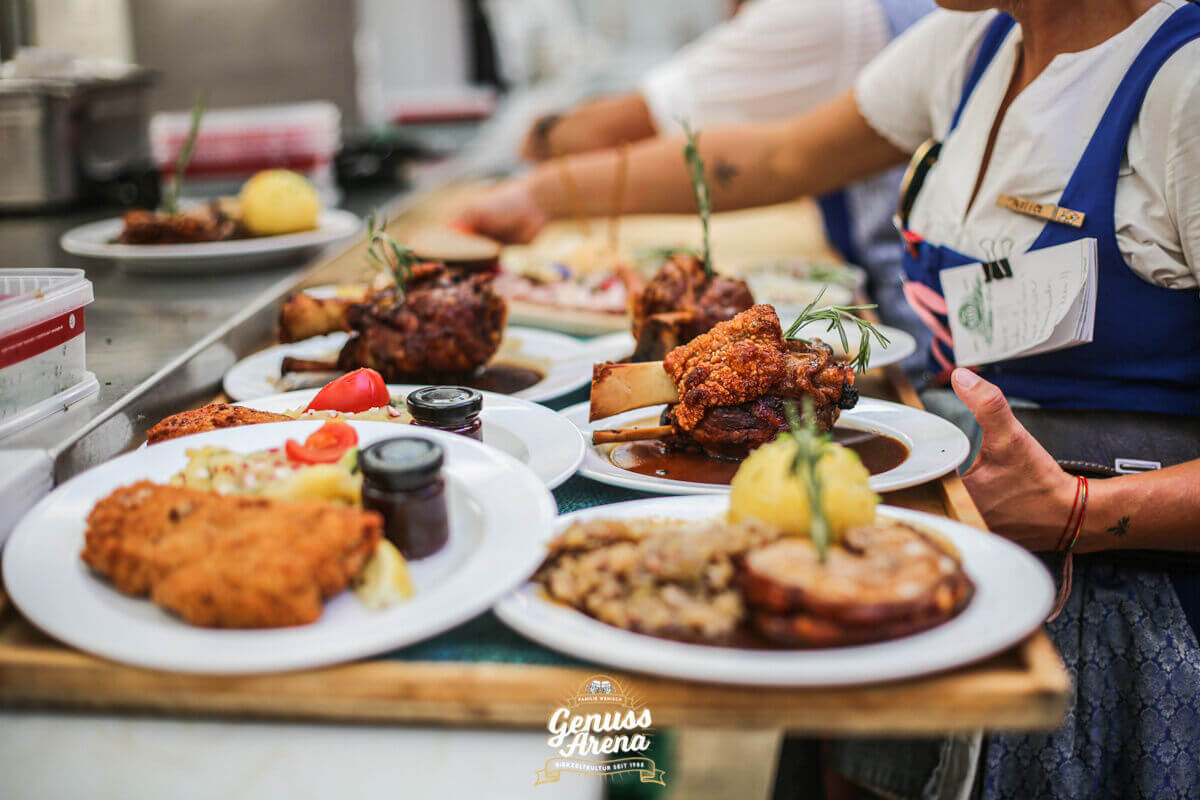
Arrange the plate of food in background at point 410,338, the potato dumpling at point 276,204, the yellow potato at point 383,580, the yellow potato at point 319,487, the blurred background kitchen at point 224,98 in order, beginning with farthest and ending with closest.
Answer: the blurred background kitchen at point 224,98, the potato dumpling at point 276,204, the plate of food in background at point 410,338, the yellow potato at point 319,487, the yellow potato at point 383,580

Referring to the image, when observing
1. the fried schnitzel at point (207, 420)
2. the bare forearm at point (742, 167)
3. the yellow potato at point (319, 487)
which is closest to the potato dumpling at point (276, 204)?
the bare forearm at point (742, 167)

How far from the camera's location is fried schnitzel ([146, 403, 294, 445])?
129 centimetres

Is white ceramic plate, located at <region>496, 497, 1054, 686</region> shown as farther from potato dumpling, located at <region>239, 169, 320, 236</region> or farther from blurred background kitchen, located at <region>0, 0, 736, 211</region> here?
blurred background kitchen, located at <region>0, 0, 736, 211</region>

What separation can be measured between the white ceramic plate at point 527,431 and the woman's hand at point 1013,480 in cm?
61

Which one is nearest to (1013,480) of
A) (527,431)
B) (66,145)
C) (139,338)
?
(527,431)

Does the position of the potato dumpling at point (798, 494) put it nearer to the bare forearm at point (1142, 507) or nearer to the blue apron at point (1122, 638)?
the bare forearm at point (1142, 507)

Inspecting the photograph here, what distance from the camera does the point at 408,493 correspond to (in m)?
1.01

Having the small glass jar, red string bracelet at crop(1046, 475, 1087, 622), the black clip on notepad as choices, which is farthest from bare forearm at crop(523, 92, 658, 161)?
red string bracelet at crop(1046, 475, 1087, 622)

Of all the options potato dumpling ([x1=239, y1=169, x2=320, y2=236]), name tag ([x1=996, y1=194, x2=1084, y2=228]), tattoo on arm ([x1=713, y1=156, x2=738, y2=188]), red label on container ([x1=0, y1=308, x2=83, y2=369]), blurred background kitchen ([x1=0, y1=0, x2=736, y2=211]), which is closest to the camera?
red label on container ([x1=0, y1=308, x2=83, y2=369])

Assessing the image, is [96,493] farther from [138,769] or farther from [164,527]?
[138,769]

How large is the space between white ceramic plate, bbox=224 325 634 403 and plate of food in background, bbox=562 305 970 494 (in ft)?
0.78

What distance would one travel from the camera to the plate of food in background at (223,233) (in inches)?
83.5

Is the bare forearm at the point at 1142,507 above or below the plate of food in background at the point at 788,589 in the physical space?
below

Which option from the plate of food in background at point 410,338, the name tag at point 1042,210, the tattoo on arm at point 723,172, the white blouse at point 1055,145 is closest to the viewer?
the white blouse at point 1055,145
